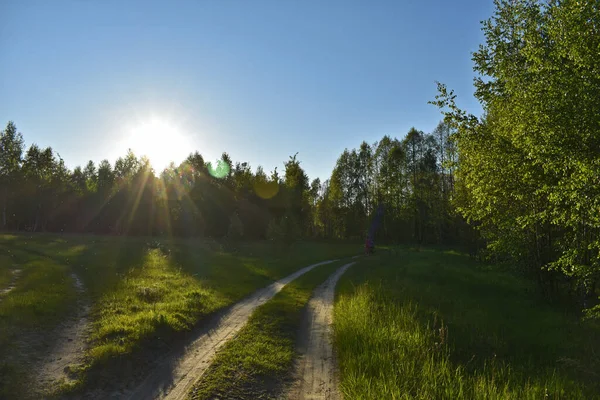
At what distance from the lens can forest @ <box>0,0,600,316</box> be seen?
12.6m

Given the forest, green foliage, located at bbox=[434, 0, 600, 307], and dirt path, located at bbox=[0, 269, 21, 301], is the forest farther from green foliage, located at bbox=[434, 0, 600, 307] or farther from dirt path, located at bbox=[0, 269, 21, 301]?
dirt path, located at bbox=[0, 269, 21, 301]

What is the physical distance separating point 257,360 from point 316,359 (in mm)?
1620

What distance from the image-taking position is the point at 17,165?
73.4 metres

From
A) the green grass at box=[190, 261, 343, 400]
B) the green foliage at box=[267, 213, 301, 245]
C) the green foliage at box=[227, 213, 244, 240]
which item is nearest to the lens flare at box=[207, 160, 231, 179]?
the green foliage at box=[227, 213, 244, 240]

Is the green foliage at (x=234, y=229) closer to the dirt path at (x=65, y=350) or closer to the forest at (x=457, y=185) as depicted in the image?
the forest at (x=457, y=185)

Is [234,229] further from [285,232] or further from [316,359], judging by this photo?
[316,359]

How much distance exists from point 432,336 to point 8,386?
10.6 m

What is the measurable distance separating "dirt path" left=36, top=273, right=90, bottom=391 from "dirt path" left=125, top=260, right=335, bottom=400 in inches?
75.6

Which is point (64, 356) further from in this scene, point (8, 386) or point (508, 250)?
point (508, 250)

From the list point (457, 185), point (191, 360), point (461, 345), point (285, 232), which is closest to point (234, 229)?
point (285, 232)

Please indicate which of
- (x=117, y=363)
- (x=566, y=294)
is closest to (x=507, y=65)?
(x=566, y=294)

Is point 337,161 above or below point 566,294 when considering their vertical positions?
above

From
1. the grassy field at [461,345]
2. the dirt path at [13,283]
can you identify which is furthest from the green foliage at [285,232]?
the dirt path at [13,283]

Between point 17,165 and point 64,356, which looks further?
point 17,165
